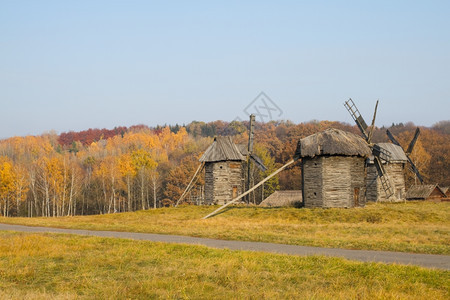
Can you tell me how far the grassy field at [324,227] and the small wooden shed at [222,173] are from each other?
16.5 ft

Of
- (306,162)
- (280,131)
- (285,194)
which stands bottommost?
(285,194)

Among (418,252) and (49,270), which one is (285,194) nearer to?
(418,252)

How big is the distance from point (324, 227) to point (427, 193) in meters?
41.9

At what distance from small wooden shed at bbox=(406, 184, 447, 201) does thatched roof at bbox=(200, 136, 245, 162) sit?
96.9ft

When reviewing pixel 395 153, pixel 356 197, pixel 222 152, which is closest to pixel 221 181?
pixel 222 152

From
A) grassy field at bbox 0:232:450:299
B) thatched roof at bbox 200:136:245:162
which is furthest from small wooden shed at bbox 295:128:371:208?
grassy field at bbox 0:232:450:299

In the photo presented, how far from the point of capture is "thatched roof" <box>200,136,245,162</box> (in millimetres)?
46281

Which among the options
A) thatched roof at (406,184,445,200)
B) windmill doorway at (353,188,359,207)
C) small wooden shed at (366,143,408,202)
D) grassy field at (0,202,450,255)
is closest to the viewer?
grassy field at (0,202,450,255)

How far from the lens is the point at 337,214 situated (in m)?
31.5

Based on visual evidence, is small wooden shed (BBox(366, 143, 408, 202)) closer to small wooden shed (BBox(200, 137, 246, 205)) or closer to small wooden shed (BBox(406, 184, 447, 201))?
small wooden shed (BBox(406, 184, 447, 201))

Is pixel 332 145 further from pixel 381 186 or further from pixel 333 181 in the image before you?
pixel 381 186

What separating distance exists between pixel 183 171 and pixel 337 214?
5632cm

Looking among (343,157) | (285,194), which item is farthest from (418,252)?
(285,194)

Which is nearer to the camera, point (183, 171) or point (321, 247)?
point (321, 247)
